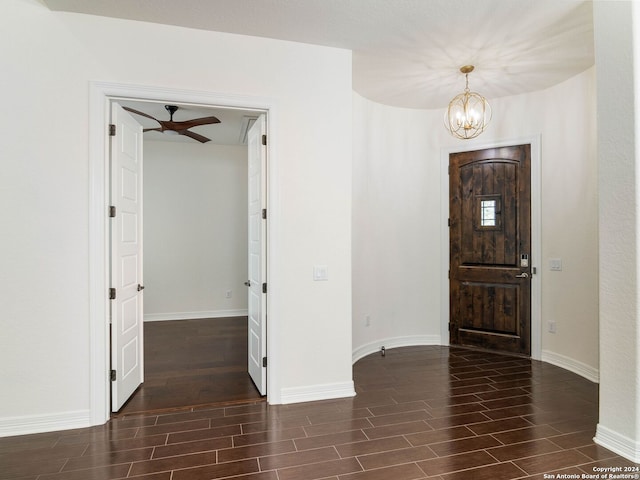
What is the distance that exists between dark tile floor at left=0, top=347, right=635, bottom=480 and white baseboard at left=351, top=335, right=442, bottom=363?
923 mm

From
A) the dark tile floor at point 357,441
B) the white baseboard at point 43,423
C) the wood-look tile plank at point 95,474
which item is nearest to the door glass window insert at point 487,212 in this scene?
the dark tile floor at point 357,441

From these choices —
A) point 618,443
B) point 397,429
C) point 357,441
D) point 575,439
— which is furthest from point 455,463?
point 618,443

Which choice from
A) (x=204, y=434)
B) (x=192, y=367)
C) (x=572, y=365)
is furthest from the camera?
(x=192, y=367)

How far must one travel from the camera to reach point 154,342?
5.06 metres

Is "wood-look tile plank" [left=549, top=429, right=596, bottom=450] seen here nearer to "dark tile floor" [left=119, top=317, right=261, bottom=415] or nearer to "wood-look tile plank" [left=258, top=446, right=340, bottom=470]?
"wood-look tile plank" [left=258, top=446, right=340, bottom=470]

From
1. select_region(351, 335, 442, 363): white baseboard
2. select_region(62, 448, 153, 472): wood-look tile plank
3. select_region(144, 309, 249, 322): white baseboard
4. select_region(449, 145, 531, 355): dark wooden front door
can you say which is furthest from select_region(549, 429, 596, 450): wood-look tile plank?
select_region(144, 309, 249, 322): white baseboard

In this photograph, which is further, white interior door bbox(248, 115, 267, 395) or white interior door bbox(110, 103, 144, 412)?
white interior door bbox(248, 115, 267, 395)

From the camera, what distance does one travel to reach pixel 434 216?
4895 mm

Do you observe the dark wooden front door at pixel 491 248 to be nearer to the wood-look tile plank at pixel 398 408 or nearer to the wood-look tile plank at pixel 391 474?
the wood-look tile plank at pixel 398 408

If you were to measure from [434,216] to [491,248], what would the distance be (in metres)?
0.77

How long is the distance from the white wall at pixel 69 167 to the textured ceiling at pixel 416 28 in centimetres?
17

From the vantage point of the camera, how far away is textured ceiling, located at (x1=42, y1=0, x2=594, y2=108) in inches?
105

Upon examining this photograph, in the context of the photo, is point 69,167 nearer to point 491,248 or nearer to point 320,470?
point 320,470

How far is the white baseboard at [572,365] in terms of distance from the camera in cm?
365
